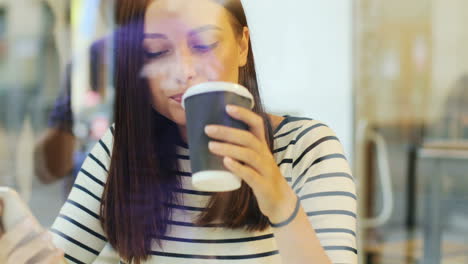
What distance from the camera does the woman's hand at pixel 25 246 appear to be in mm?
569

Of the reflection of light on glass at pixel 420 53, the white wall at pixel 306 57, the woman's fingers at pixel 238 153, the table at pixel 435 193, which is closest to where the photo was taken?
the woman's fingers at pixel 238 153

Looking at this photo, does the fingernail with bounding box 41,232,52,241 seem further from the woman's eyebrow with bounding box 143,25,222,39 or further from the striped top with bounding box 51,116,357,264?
the woman's eyebrow with bounding box 143,25,222,39

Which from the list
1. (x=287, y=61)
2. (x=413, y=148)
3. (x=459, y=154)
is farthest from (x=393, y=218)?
(x=287, y=61)

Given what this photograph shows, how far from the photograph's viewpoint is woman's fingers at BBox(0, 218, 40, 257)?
1.86ft

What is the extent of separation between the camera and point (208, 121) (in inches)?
18.5

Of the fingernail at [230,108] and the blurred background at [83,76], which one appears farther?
the blurred background at [83,76]

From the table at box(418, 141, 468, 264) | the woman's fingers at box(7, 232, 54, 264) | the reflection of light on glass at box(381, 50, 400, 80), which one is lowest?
the table at box(418, 141, 468, 264)

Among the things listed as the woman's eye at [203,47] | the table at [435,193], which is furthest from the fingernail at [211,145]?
→ the table at [435,193]

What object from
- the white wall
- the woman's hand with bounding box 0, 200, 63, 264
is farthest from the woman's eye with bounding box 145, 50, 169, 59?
the woman's hand with bounding box 0, 200, 63, 264

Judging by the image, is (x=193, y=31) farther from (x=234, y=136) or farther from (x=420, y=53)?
(x=420, y=53)

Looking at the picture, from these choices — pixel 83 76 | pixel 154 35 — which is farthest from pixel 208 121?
pixel 83 76

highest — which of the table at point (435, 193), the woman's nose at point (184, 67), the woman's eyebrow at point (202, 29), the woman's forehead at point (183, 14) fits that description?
the woman's forehead at point (183, 14)

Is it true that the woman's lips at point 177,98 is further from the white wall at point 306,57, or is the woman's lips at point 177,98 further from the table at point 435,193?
the table at point 435,193

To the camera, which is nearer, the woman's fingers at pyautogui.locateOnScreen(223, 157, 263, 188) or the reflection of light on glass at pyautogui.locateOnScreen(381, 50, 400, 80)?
the woman's fingers at pyautogui.locateOnScreen(223, 157, 263, 188)
